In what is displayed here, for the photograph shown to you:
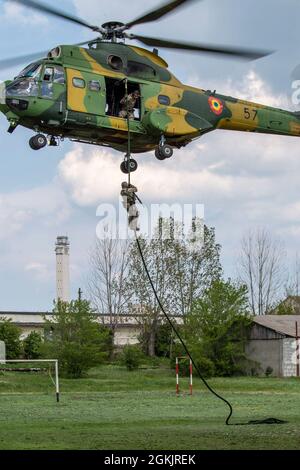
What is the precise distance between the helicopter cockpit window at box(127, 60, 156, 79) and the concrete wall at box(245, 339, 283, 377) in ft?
105

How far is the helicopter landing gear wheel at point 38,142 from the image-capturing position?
76.7ft

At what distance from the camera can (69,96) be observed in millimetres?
24188

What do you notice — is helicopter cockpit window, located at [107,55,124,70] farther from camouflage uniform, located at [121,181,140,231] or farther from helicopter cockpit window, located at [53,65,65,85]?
camouflage uniform, located at [121,181,140,231]

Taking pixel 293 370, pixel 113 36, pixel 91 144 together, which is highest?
pixel 113 36

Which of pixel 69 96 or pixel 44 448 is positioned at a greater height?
pixel 69 96

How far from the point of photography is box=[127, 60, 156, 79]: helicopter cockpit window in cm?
2488

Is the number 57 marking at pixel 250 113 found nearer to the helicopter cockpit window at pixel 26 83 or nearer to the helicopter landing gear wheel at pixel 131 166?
the helicopter landing gear wheel at pixel 131 166

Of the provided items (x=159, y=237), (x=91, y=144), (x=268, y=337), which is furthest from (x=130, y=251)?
(x=91, y=144)

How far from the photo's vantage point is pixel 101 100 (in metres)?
24.4

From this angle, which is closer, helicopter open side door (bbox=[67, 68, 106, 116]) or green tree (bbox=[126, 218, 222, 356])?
helicopter open side door (bbox=[67, 68, 106, 116])

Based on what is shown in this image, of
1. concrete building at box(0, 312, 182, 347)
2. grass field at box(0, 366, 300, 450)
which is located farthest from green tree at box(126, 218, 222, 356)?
grass field at box(0, 366, 300, 450)

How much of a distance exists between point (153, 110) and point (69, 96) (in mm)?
2358

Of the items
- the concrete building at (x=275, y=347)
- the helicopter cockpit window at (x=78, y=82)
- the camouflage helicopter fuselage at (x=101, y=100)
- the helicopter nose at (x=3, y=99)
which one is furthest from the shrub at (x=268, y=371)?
the helicopter nose at (x=3, y=99)
